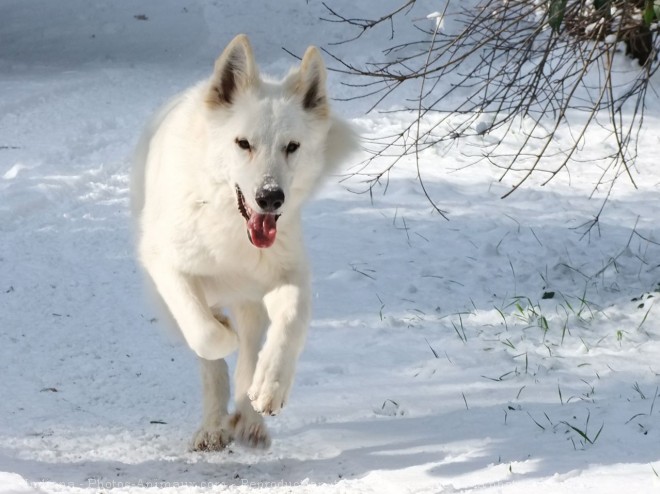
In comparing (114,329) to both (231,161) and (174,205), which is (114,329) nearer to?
(174,205)

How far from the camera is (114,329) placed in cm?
611

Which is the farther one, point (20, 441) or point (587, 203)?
point (587, 203)

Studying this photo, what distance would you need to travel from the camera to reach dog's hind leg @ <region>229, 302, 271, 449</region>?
4527mm

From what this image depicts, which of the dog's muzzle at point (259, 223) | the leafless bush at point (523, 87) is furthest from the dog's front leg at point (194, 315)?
the leafless bush at point (523, 87)

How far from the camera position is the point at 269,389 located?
3.87m

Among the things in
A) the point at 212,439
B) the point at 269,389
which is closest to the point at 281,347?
the point at 269,389

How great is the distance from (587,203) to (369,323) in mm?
2757

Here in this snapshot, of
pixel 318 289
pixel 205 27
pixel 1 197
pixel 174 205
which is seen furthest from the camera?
pixel 205 27

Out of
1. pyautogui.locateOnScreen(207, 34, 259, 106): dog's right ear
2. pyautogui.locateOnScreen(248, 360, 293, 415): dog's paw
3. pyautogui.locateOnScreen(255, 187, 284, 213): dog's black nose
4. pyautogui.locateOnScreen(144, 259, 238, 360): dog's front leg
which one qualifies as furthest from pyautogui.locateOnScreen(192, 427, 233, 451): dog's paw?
pyautogui.locateOnScreen(207, 34, 259, 106): dog's right ear

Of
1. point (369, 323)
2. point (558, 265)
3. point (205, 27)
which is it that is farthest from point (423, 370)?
point (205, 27)

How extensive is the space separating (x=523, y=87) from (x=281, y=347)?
7.46 feet

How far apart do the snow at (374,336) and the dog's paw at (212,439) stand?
6cm

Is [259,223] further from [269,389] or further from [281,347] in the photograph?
[269,389]

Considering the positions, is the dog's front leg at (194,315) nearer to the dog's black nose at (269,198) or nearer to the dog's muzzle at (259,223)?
the dog's muzzle at (259,223)
